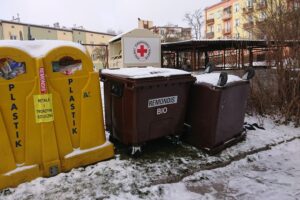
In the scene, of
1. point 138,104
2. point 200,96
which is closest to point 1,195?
point 138,104

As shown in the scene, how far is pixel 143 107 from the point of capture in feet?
11.5

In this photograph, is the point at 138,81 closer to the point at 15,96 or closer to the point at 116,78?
the point at 116,78

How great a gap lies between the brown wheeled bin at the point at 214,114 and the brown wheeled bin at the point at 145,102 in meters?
0.17

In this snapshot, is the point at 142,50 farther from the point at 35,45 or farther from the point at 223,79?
the point at 35,45

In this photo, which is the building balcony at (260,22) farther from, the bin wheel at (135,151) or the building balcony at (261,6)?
the bin wheel at (135,151)

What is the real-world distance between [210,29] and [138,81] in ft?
199

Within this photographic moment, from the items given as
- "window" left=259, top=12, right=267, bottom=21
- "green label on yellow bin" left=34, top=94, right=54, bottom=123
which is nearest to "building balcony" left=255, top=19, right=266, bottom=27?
"window" left=259, top=12, right=267, bottom=21

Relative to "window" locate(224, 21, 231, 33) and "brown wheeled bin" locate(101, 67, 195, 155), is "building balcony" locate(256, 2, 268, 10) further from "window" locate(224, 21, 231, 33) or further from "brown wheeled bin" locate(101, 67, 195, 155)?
"window" locate(224, 21, 231, 33)

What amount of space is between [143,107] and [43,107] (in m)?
1.19

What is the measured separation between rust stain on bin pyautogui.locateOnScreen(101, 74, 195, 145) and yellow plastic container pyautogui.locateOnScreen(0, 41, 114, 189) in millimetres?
353

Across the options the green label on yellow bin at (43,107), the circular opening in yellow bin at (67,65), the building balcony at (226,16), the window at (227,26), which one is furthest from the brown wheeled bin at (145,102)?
the window at (227,26)

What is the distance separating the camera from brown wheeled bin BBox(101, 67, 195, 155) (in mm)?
3479

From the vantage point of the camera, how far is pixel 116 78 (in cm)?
366

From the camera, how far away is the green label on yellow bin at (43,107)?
9.88ft
